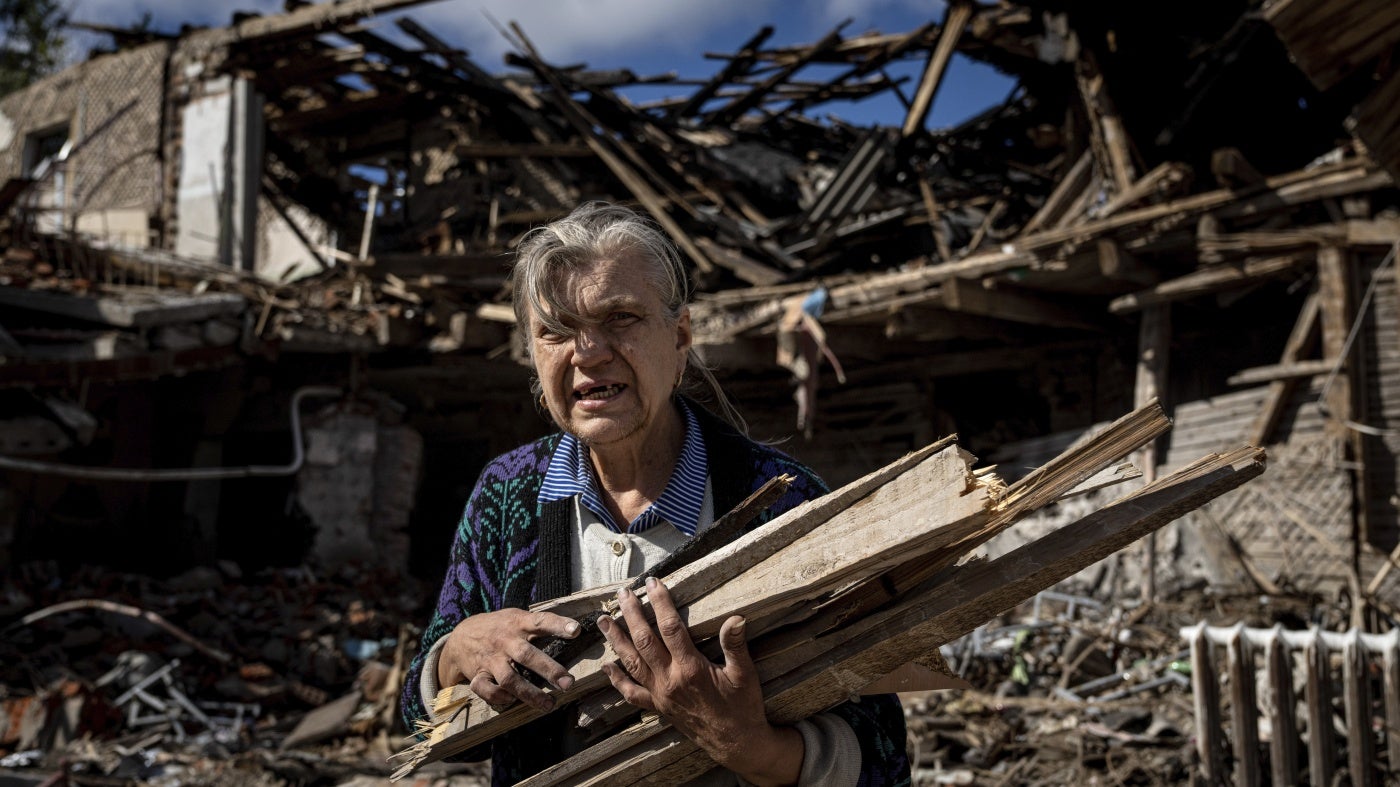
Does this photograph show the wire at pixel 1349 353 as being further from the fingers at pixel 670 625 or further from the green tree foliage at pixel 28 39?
the green tree foliage at pixel 28 39

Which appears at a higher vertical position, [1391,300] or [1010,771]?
[1391,300]

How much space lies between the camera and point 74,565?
8.81m

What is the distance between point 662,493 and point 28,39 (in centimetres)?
2430

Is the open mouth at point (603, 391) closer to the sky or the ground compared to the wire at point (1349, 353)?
closer to the ground

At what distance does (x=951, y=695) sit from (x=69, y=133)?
13.1m

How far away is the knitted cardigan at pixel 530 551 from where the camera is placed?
1655 mm

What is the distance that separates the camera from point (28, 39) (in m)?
20.8

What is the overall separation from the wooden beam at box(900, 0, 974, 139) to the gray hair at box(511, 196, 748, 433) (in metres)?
7.48

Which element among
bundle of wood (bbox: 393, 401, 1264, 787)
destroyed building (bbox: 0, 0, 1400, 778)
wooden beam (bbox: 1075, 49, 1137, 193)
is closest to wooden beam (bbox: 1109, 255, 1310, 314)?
destroyed building (bbox: 0, 0, 1400, 778)

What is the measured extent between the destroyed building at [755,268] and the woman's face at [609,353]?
9.40 feet

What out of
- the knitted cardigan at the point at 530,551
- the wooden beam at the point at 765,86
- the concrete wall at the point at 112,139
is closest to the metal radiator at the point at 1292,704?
the knitted cardigan at the point at 530,551

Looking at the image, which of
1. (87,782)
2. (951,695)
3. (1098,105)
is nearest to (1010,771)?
(951,695)

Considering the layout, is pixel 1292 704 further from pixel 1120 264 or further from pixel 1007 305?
pixel 1007 305

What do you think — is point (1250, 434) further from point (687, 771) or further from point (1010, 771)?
point (687, 771)
